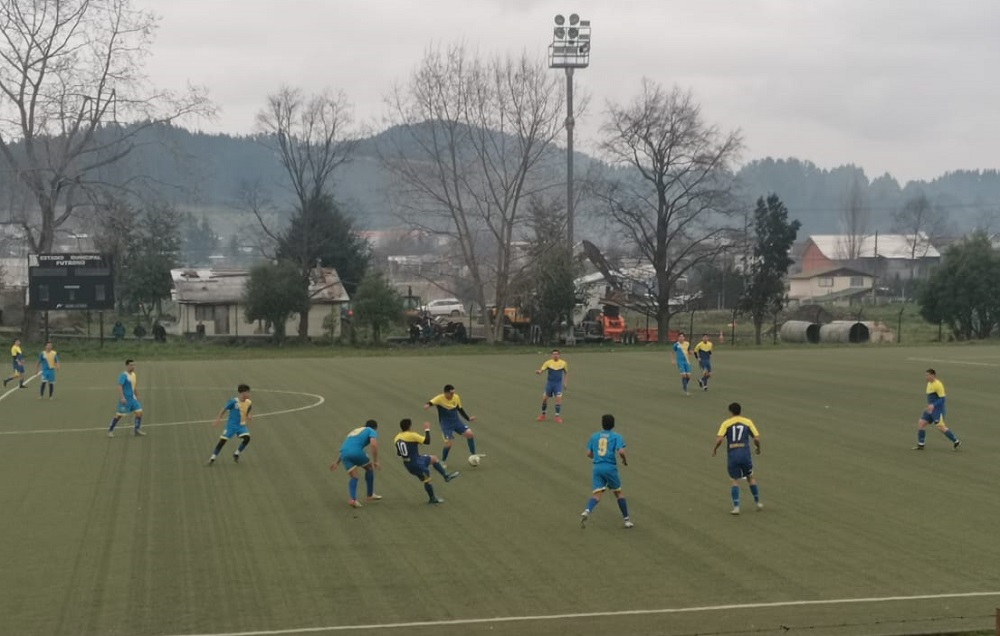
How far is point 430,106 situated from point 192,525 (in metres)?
55.5

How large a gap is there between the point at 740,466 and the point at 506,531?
382 cm

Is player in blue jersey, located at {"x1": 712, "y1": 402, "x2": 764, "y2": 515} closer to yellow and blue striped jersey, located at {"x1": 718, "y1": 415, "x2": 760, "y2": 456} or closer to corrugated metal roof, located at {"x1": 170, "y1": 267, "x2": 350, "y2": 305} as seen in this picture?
yellow and blue striped jersey, located at {"x1": 718, "y1": 415, "x2": 760, "y2": 456}

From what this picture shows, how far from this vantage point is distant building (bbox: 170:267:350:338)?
75.5 metres

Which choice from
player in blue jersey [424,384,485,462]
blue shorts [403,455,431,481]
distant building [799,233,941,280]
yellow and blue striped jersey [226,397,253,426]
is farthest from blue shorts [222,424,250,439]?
distant building [799,233,941,280]

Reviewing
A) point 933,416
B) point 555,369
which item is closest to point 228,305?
point 555,369

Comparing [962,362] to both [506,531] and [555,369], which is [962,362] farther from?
[506,531]

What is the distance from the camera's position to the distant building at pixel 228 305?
248 feet

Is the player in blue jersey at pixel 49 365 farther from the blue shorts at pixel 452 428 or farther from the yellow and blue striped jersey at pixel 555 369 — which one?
the blue shorts at pixel 452 428

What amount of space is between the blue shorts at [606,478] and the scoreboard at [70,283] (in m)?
42.5

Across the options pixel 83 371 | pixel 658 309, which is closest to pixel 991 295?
pixel 658 309

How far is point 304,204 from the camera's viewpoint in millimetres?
78125

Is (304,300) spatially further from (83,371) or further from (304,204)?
(83,371)

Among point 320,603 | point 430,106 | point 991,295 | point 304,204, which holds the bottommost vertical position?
point 320,603

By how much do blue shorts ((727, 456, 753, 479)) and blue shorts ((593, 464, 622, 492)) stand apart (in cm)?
212
